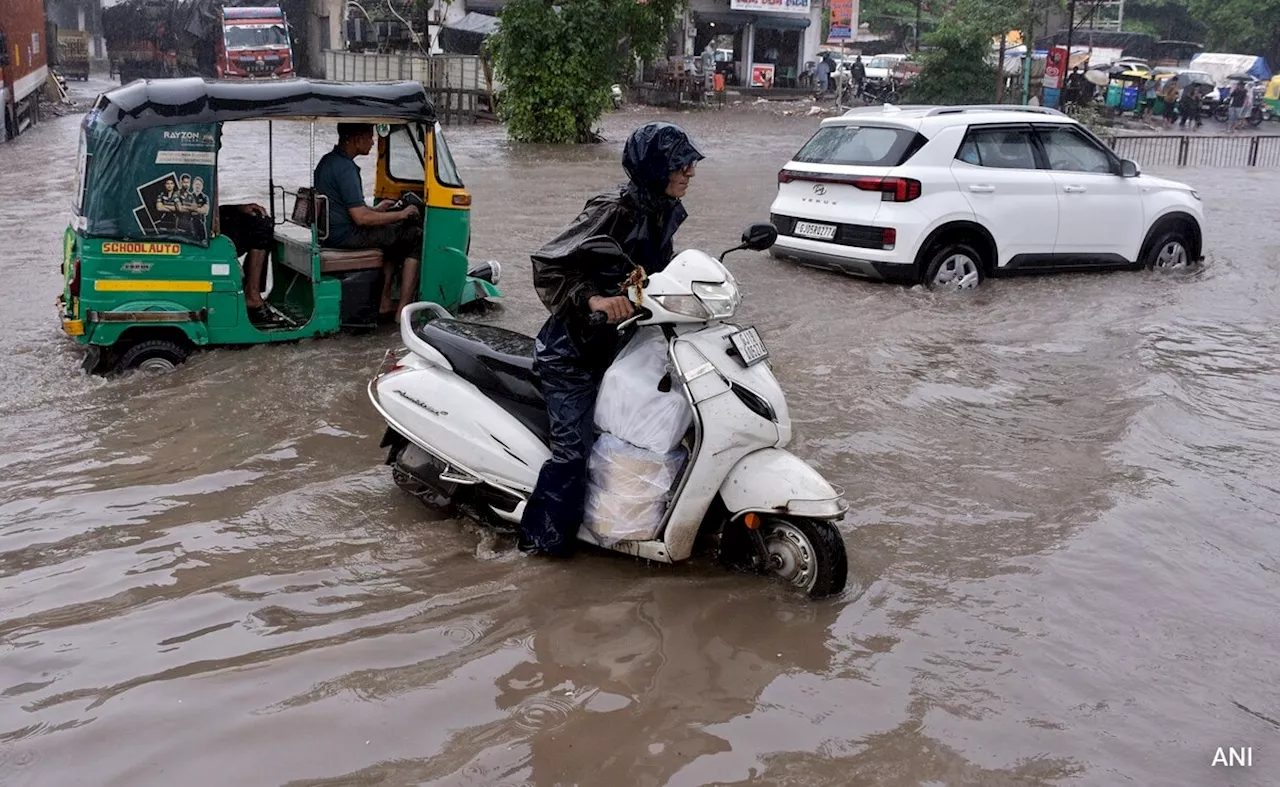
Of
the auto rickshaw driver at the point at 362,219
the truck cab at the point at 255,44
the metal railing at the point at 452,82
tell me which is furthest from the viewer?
the truck cab at the point at 255,44

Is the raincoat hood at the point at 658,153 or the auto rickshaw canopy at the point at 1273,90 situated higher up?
the auto rickshaw canopy at the point at 1273,90

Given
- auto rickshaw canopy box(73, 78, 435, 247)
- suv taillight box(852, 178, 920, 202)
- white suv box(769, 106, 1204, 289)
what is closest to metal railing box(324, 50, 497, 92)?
white suv box(769, 106, 1204, 289)

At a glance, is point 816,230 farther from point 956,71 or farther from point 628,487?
point 956,71

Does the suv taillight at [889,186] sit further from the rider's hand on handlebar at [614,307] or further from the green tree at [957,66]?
the green tree at [957,66]

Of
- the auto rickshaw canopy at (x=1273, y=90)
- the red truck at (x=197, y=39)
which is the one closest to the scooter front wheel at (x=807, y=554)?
the red truck at (x=197, y=39)

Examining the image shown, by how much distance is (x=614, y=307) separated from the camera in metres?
4.31

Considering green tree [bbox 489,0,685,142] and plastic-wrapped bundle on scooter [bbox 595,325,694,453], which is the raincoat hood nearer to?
plastic-wrapped bundle on scooter [bbox 595,325,694,453]

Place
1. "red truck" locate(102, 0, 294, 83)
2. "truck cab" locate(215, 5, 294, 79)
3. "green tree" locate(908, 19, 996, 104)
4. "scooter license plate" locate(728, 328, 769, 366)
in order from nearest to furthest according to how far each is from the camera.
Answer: "scooter license plate" locate(728, 328, 769, 366) < "green tree" locate(908, 19, 996, 104) < "truck cab" locate(215, 5, 294, 79) < "red truck" locate(102, 0, 294, 83)

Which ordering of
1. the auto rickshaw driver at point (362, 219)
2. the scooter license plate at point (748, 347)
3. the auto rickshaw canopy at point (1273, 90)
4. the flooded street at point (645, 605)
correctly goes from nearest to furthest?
the flooded street at point (645, 605) → the scooter license plate at point (748, 347) → the auto rickshaw driver at point (362, 219) → the auto rickshaw canopy at point (1273, 90)

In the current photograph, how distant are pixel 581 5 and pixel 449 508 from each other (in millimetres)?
19313

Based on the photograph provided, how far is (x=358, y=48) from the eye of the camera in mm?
38344

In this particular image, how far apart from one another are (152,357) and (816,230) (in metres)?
5.74

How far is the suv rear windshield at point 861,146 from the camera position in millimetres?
10109

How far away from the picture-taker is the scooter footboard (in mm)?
4309
